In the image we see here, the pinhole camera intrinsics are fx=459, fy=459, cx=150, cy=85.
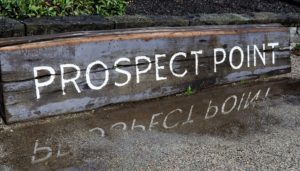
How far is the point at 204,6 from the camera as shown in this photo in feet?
20.6

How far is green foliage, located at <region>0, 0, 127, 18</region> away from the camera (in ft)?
13.8

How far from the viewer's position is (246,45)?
4547 millimetres

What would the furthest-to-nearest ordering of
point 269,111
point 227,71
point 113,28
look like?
point 227,71
point 113,28
point 269,111

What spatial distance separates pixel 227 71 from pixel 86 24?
4.75 ft

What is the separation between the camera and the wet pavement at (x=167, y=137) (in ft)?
9.27

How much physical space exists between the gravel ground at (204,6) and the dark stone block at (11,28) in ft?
6.34

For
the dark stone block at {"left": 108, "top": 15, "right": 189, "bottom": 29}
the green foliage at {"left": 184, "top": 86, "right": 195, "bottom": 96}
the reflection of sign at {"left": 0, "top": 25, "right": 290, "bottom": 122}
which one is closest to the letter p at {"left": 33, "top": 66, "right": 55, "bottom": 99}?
the reflection of sign at {"left": 0, "top": 25, "right": 290, "bottom": 122}

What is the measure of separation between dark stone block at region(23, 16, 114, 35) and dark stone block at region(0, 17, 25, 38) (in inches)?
2.1

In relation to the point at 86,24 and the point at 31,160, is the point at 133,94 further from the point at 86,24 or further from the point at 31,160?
the point at 31,160

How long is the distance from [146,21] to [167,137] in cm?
150

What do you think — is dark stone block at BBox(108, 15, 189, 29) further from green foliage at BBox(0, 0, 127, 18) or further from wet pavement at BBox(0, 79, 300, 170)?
wet pavement at BBox(0, 79, 300, 170)

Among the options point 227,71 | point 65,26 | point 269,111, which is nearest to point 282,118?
point 269,111

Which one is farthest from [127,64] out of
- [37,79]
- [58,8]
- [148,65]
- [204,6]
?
[204,6]

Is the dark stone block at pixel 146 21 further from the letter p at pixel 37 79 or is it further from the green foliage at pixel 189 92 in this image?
the letter p at pixel 37 79
